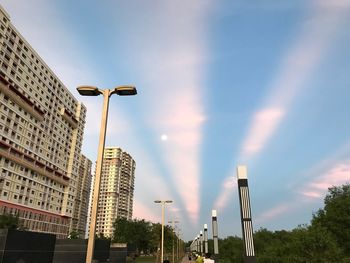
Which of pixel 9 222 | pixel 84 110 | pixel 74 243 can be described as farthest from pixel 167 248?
pixel 84 110

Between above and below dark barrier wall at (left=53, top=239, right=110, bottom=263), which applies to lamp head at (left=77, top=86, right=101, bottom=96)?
above

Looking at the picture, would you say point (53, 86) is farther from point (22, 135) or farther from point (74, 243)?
point (74, 243)

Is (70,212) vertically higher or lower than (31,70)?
lower

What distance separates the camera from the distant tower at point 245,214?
15969mm

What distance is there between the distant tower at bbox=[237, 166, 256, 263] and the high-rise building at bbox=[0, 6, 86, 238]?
66.2 metres

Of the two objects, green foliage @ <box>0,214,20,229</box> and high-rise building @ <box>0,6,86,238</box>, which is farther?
high-rise building @ <box>0,6,86,238</box>

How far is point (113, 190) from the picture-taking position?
18275 cm

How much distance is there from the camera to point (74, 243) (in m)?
30.1

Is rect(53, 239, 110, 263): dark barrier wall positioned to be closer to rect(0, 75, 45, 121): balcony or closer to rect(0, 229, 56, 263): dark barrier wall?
rect(0, 229, 56, 263): dark barrier wall

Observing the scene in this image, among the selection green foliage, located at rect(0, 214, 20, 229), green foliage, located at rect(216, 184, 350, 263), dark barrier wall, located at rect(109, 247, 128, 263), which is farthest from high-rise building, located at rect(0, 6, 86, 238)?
Answer: green foliage, located at rect(216, 184, 350, 263)

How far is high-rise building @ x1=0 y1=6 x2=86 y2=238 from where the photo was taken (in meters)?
71.4

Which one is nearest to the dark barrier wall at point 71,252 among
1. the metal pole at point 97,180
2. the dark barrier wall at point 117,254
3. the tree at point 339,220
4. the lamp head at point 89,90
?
the dark barrier wall at point 117,254

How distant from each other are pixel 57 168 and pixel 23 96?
2748 centimetres

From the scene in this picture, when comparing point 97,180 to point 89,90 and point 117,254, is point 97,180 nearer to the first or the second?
point 89,90
